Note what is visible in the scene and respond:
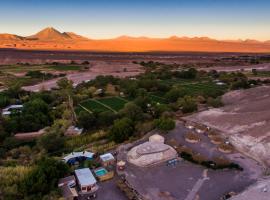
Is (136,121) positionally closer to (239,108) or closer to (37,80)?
(239,108)

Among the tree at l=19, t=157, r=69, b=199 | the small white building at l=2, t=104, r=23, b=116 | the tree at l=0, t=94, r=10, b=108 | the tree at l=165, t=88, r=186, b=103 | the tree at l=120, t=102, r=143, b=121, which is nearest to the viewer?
the tree at l=19, t=157, r=69, b=199

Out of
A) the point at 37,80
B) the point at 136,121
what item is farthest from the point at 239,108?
the point at 37,80

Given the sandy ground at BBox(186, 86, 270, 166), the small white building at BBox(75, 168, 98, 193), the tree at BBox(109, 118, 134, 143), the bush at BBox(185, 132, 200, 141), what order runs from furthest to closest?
the bush at BBox(185, 132, 200, 141) → the tree at BBox(109, 118, 134, 143) → the sandy ground at BBox(186, 86, 270, 166) → the small white building at BBox(75, 168, 98, 193)

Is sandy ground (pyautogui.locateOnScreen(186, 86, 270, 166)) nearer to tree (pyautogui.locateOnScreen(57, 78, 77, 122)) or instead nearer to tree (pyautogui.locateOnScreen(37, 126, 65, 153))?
tree (pyautogui.locateOnScreen(57, 78, 77, 122))

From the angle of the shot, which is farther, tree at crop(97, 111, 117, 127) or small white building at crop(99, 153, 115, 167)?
tree at crop(97, 111, 117, 127)

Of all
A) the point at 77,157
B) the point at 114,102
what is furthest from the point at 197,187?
the point at 114,102

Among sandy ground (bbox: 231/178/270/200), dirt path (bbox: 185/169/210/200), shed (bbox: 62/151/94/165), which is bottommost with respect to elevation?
dirt path (bbox: 185/169/210/200)

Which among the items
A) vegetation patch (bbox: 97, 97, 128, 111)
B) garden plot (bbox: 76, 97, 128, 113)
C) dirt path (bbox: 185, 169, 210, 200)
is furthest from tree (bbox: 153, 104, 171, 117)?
dirt path (bbox: 185, 169, 210, 200)

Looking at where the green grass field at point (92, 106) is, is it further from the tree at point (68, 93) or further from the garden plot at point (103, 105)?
the tree at point (68, 93)
